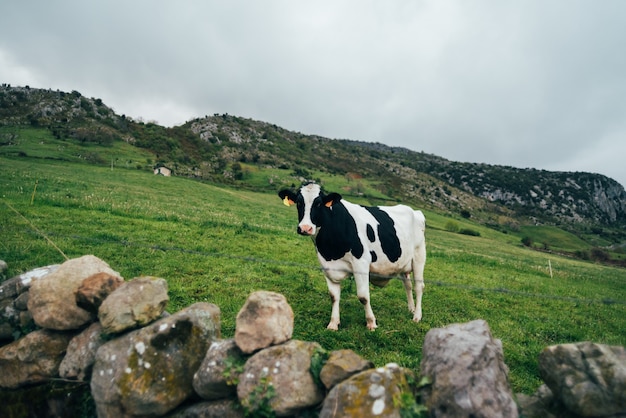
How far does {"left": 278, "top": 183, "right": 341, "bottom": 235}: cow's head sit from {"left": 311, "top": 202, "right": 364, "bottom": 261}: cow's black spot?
17 centimetres

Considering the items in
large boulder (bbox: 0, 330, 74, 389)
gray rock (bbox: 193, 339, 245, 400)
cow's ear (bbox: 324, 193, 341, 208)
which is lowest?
large boulder (bbox: 0, 330, 74, 389)

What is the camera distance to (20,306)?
5598mm

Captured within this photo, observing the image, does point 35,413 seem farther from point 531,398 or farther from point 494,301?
point 494,301

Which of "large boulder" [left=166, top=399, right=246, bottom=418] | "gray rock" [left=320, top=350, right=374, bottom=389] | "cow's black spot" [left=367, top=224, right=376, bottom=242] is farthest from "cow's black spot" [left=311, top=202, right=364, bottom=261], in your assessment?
"large boulder" [left=166, top=399, right=246, bottom=418]

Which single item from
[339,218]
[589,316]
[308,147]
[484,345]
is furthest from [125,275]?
[308,147]

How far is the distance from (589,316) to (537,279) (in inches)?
326

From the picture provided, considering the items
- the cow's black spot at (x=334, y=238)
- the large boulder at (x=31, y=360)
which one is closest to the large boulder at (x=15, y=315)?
the large boulder at (x=31, y=360)

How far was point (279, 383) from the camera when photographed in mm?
3801

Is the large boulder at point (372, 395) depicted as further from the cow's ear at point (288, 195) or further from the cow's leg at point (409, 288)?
the cow's leg at point (409, 288)

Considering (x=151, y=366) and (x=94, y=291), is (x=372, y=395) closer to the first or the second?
(x=151, y=366)

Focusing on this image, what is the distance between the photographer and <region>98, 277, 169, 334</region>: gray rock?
4605mm

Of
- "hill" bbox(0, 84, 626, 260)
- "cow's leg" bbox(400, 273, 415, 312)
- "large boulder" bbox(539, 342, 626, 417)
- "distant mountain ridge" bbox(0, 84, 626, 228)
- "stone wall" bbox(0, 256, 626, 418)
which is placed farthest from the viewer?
"distant mountain ridge" bbox(0, 84, 626, 228)

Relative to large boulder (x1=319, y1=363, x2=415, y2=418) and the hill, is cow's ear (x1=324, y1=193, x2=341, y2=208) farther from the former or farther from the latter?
the hill

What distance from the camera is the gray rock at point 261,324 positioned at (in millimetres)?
4207
